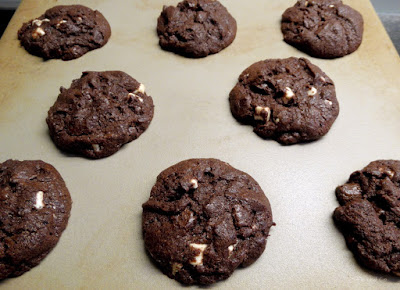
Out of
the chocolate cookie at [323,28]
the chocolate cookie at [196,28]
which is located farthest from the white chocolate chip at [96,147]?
the chocolate cookie at [323,28]

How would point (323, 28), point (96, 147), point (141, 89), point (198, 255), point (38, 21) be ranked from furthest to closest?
point (38, 21), point (323, 28), point (141, 89), point (96, 147), point (198, 255)

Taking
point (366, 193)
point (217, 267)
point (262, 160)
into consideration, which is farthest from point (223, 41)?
point (217, 267)

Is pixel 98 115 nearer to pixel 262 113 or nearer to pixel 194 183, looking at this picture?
pixel 194 183

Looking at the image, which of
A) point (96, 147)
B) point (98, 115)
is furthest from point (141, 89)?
point (96, 147)

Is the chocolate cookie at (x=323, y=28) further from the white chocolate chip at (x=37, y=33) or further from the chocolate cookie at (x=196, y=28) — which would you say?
the white chocolate chip at (x=37, y=33)

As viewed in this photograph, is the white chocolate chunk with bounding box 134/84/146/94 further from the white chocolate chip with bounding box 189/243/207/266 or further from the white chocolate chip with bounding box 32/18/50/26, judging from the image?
the white chocolate chip with bounding box 189/243/207/266

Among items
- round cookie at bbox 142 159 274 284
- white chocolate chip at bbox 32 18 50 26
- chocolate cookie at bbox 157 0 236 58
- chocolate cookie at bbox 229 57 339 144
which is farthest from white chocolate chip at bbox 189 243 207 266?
white chocolate chip at bbox 32 18 50 26

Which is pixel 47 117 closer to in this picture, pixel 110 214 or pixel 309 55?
pixel 110 214
